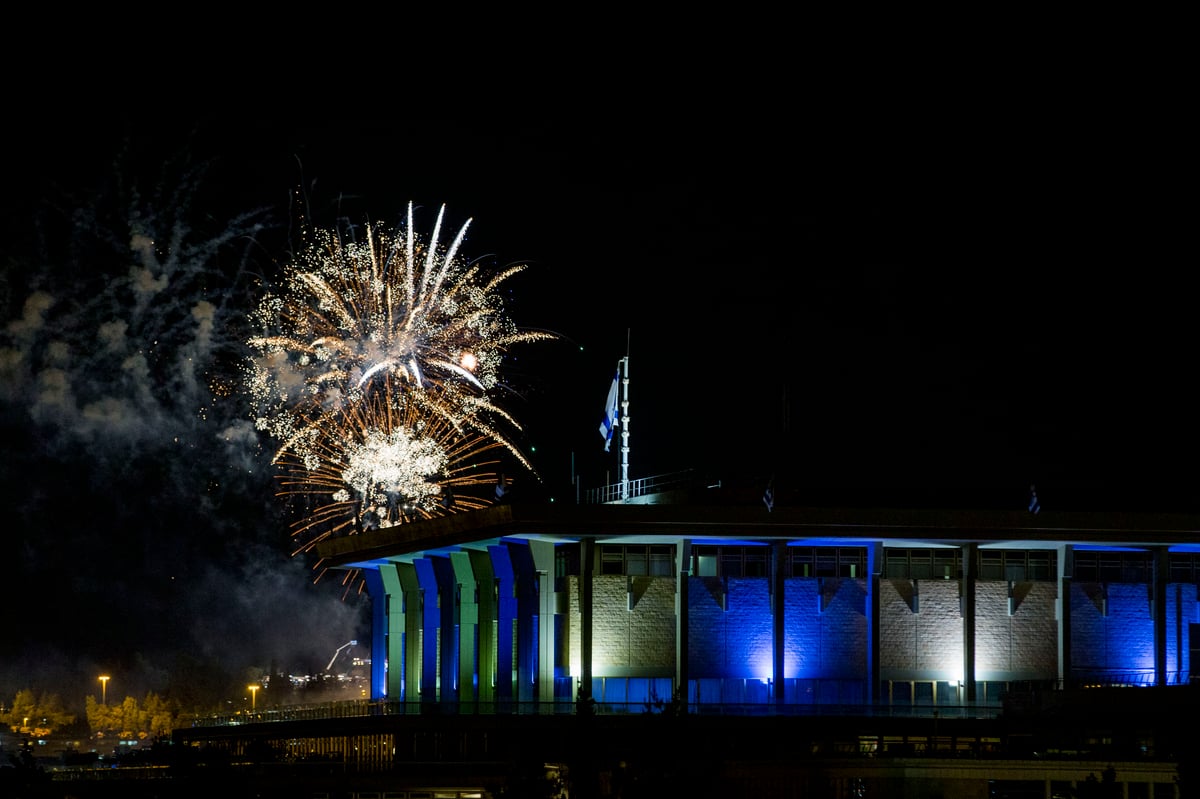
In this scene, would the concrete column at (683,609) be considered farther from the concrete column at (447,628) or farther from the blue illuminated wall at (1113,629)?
the blue illuminated wall at (1113,629)

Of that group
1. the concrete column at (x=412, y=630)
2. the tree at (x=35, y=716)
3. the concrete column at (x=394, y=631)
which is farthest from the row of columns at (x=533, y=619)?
the tree at (x=35, y=716)

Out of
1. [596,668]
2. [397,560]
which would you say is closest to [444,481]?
[397,560]

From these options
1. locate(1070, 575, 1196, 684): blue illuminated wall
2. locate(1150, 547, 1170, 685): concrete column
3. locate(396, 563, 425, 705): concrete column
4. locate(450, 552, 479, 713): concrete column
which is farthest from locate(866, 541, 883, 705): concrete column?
locate(396, 563, 425, 705): concrete column

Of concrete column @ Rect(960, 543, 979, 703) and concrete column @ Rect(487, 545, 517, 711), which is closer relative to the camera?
concrete column @ Rect(960, 543, 979, 703)

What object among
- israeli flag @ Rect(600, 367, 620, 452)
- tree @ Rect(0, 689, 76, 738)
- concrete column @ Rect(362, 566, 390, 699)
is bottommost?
tree @ Rect(0, 689, 76, 738)

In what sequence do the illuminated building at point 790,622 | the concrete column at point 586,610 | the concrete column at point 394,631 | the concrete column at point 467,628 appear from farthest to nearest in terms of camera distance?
1. the concrete column at point 394,631
2. the concrete column at point 467,628
3. the concrete column at point 586,610
4. the illuminated building at point 790,622

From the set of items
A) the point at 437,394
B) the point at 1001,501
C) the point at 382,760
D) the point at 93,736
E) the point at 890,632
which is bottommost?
the point at 93,736

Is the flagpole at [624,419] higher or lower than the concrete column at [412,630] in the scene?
higher

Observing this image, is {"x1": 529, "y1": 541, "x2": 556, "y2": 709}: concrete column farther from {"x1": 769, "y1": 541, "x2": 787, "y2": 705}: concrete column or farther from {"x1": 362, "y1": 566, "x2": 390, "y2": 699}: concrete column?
{"x1": 362, "y1": 566, "x2": 390, "y2": 699}: concrete column

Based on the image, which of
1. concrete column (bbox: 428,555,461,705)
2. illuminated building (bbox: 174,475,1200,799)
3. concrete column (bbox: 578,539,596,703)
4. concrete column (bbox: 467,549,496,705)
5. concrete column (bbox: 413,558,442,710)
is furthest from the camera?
concrete column (bbox: 413,558,442,710)

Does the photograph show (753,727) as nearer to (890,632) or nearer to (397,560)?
(890,632)

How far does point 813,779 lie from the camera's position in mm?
57656

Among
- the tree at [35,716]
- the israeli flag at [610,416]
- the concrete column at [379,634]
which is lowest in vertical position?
the tree at [35,716]

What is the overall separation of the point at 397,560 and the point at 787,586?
77.0 ft
